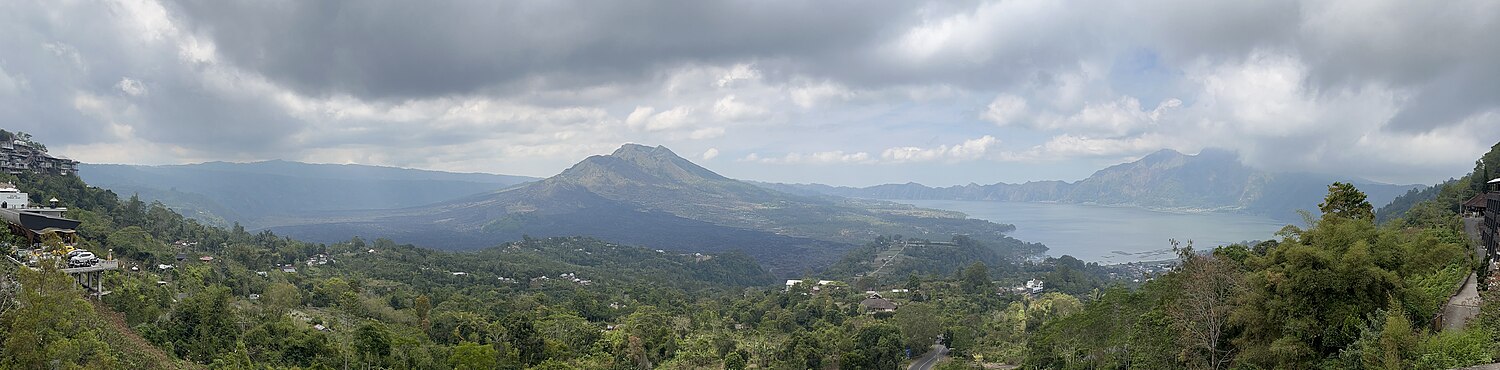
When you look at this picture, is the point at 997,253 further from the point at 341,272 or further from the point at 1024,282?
the point at 341,272

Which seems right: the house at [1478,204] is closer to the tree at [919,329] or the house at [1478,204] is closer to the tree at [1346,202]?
the tree at [1346,202]

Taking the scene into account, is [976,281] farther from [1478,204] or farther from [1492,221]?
[1492,221]

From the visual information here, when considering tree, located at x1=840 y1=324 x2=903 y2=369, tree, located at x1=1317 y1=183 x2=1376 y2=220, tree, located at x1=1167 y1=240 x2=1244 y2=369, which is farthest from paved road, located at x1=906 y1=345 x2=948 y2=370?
tree, located at x1=1317 y1=183 x2=1376 y2=220

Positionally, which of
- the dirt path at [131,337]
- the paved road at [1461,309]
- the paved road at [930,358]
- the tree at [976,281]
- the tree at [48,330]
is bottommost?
the paved road at [930,358]

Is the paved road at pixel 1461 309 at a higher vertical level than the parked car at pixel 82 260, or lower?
higher

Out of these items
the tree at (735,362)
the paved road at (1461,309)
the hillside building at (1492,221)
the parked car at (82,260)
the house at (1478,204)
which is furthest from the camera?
the tree at (735,362)

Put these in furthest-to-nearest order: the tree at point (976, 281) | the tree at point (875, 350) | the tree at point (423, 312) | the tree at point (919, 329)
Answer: the tree at point (976, 281), the tree at point (919, 329), the tree at point (423, 312), the tree at point (875, 350)

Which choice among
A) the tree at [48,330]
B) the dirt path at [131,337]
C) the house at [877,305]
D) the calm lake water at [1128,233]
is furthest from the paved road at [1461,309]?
the calm lake water at [1128,233]
